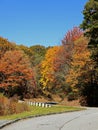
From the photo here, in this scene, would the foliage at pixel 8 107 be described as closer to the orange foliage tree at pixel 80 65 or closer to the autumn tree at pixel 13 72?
the orange foliage tree at pixel 80 65

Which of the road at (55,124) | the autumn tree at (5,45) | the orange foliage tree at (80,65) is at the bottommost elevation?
the road at (55,124)

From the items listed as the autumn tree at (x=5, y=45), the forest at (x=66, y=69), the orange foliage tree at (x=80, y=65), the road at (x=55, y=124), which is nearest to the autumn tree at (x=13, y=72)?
the forest at (x=66, y=69)

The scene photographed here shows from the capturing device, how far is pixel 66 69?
78.4 metres

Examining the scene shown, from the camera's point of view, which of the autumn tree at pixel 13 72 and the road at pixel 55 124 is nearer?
the road at pixel 55 124

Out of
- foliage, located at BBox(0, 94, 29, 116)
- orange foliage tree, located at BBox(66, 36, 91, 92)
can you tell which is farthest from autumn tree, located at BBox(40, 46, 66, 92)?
foliage, located at BBox(0, 94, 29, 116)

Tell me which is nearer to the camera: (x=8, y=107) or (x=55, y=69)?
(x=8, y=107)

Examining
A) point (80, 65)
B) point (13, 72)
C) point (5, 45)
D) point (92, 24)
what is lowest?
point (80, 65)

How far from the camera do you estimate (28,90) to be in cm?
9500

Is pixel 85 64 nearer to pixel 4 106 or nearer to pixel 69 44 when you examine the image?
pixel 69 44

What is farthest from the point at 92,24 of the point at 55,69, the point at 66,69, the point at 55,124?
the point at 55,124

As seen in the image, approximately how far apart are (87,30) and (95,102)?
14.7m

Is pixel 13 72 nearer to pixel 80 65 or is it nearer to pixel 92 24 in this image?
pixel 80 65

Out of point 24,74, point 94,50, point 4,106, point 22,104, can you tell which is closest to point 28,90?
point 24,74

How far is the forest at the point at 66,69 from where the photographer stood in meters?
56.3
